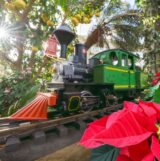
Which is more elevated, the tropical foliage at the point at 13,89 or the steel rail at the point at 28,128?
the tropical foliage at the point at 13,89

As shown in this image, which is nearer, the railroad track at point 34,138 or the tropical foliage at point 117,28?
the railroad track at point 34,138

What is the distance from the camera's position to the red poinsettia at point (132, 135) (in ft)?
1.24

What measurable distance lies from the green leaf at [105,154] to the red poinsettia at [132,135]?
0.11ft

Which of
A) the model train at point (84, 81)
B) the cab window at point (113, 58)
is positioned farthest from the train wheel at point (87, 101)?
the cab window at point (113, 58)

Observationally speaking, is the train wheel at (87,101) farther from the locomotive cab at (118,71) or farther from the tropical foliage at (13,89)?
the tropical foliage at (13,89)

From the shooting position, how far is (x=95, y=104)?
5105mm

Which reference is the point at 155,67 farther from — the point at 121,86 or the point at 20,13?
the point at 20,13

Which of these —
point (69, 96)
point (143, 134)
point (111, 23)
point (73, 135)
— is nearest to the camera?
point (143, 134)

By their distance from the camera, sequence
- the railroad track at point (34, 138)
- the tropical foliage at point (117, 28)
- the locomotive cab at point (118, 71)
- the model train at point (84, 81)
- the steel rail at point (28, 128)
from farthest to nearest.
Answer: the tropical foliage at point (117, 28), the locomotive cab at point (118, 71), the model train at point (84, 81), the steel rail at point (28, 128), the railroad track at point (34, 138)

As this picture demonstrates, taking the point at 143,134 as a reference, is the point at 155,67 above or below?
Result: above

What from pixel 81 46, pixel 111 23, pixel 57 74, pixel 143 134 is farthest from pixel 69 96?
pixel 111 23

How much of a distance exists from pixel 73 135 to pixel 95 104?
93.3 inches

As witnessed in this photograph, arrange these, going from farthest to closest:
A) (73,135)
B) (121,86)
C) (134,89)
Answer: (134,89) → (121,86) → (73,135)

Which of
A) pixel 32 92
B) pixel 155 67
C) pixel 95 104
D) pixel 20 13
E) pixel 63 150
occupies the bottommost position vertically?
pixel 63 150
